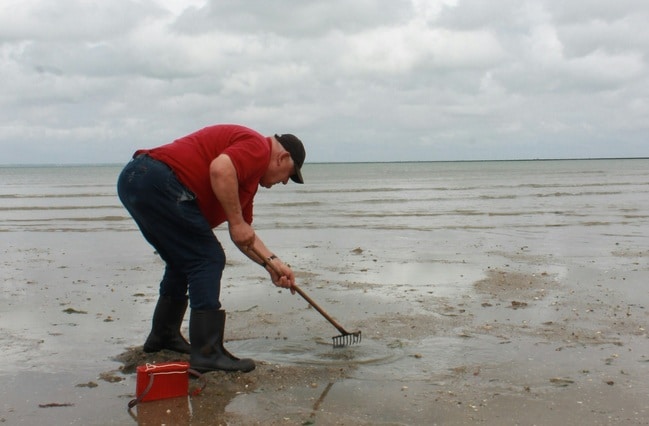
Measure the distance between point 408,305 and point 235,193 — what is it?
2.76 meters

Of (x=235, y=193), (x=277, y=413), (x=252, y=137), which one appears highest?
(x=252, y=137)

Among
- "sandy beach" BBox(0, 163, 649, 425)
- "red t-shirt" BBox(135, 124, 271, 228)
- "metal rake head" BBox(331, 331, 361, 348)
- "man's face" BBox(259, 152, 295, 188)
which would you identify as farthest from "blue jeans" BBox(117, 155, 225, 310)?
"metal rake head" BBox(331, 331, 361, 348)

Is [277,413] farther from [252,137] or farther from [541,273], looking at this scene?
[541,273]

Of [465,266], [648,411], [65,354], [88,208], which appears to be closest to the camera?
[648,411]

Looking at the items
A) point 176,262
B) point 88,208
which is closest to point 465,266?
point 176,262

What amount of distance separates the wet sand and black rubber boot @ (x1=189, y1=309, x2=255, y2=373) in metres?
0.10

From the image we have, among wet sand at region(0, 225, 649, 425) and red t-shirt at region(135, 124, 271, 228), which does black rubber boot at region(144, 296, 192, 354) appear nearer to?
A: wet sand at region(0, 225, 649, 425)

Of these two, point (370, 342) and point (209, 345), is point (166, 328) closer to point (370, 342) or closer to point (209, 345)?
point (209, 345)

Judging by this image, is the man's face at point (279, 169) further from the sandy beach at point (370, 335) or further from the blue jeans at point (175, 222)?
the sandy beach at point (370, 335)

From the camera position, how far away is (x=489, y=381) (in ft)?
13.4

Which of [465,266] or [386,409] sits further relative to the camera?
[465,266]

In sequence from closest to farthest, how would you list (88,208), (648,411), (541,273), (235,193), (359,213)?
(648,411), (235,193), (541,273), (359,213), (88,208)

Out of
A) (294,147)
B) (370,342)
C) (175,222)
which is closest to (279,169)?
(294,147)

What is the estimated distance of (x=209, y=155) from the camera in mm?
4078
